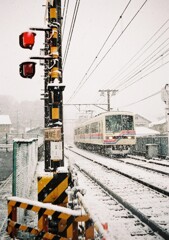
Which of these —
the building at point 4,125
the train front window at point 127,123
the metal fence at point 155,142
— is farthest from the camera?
the building at point 4,125

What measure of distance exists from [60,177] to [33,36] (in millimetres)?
2643

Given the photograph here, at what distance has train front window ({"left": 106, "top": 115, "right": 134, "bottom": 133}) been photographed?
2104 cm

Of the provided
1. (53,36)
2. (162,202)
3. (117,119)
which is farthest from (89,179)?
(117,119)

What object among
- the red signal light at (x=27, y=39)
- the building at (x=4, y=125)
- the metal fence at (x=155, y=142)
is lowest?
the metal fence at (x=155, y=142)

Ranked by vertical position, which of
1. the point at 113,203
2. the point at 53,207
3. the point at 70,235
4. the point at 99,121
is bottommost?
the point at 113,203

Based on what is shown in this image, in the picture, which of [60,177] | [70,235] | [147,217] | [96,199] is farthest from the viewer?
[96,199]

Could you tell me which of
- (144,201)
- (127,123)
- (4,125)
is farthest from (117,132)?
(4,125)

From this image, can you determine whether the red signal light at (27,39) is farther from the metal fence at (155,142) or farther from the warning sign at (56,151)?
the metal fence at (155,142)

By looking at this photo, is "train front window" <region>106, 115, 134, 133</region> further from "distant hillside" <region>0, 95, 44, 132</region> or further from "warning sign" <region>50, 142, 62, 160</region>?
"distant hillside" <region>0, 95, 44, 132</region>

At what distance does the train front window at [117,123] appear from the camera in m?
21.0

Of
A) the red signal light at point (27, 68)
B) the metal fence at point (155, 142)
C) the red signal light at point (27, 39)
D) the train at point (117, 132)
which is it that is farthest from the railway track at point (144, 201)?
the train at point (117, 132)

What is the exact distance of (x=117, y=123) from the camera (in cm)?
2116

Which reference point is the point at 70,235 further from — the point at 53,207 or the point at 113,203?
the point at 113,203

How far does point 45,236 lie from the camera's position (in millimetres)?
3873
